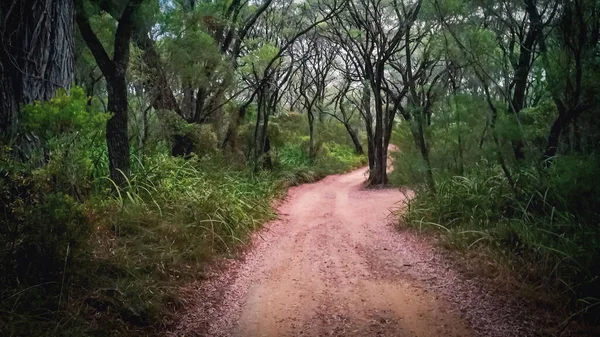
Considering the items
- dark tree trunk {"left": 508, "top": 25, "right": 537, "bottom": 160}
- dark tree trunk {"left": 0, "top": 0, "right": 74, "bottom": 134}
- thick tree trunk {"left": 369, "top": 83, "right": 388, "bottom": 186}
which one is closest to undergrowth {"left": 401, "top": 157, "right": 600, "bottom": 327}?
dark tree trunk {"left": 508, "top": 25, "right": 537, "bottom": 160}

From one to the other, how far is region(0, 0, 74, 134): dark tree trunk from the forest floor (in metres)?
2.68

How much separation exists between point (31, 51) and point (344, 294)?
429 centimetres

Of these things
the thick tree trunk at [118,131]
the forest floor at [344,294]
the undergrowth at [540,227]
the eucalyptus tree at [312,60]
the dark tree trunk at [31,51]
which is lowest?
the forest floor at [344,294]

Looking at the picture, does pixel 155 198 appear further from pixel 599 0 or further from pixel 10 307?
pixel 599 0

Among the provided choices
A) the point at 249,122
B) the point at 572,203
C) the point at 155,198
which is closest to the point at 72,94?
the point at 155,198

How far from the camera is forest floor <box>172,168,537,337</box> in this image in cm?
356

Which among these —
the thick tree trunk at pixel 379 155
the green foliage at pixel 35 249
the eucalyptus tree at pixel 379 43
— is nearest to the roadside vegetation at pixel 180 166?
the green foliage at pixel 35 249

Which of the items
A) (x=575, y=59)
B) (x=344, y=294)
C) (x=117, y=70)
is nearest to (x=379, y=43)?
(x=575, y=59)

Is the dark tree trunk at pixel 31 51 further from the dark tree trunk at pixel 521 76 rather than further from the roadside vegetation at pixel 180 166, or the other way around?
the dark tree trunk at pixel 521 76

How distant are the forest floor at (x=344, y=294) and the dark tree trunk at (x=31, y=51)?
2.68 metres

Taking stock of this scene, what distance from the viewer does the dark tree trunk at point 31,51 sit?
12.6 ft

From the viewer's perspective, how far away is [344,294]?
4.30 meters

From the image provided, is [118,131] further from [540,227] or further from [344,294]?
[540,227]

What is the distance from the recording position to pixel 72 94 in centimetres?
334
